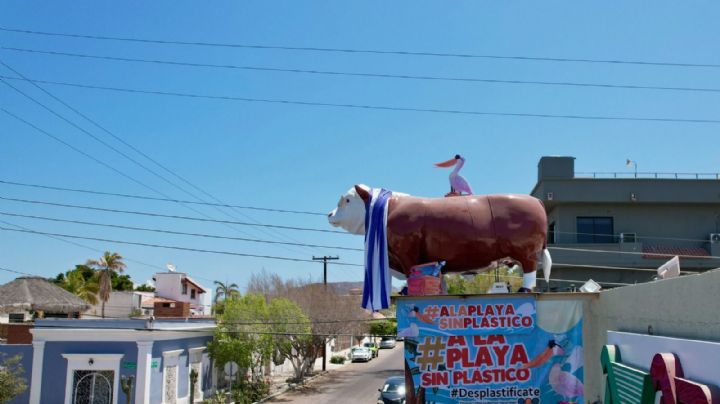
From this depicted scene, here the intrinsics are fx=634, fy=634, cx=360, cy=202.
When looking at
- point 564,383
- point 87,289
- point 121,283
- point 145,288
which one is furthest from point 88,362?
point 145,288

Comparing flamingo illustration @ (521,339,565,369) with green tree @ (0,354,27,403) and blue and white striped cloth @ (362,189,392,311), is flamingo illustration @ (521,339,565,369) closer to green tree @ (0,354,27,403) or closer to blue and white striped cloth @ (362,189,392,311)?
blue and white striped cloth @ (362,189,392,311)

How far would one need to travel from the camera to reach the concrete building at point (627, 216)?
28.7m

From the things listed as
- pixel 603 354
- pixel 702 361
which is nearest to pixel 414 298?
pixel 603 354

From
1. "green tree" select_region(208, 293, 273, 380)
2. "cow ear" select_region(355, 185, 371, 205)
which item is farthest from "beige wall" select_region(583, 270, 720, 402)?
"green tree" select_region(208, 293, 273, 380)

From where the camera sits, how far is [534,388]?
9.74m

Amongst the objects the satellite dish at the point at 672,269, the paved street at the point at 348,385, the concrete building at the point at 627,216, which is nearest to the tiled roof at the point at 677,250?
the concrete building at the point at 627,216

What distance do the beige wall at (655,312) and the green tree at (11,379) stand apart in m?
19.0

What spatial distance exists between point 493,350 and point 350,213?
3577 mm

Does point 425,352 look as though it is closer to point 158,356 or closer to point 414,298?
point 414,298

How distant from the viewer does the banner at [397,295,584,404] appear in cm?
976

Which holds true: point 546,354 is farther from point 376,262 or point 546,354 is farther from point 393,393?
point 393,393

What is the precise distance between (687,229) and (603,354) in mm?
24631

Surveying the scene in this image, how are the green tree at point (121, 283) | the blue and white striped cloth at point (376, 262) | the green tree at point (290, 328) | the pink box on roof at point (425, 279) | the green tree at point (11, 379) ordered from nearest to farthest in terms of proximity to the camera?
the pink box on roof at point (425, 279) < the blue and white striped cloth at point (376, 262) < the green tree at point (11, 379) < the green tree at point (290, 328) < the green tree at point (121, 283)

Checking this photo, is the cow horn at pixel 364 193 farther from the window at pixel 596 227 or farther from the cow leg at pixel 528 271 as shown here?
the window at pixel 596 227
